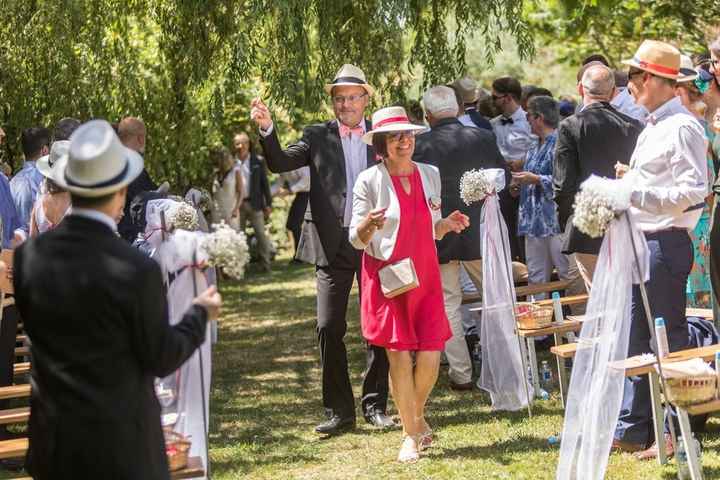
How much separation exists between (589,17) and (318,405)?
16.3 ft

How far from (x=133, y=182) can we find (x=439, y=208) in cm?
192

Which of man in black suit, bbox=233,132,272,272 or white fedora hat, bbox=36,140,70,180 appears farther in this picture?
man in black suit, bbox=233,132,272,272

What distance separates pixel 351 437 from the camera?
759 cm

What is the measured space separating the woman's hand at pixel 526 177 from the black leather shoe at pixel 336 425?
2.47m

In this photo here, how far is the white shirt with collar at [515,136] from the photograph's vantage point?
1078 cm

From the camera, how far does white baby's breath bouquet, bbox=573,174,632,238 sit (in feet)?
17.5

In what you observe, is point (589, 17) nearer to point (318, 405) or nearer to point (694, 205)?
point (318, 405)

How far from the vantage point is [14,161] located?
11.4m

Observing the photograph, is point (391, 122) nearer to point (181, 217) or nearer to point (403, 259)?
point (403, 259)

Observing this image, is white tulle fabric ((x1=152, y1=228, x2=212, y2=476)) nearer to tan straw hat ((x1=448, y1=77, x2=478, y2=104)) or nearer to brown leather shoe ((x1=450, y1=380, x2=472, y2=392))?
brown leather shoe ((x1=450, y1=380, x2=472, y2=392))

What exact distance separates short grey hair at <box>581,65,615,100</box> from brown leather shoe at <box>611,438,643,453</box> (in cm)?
219

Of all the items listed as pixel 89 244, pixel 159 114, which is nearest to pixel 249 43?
pixel 159 114

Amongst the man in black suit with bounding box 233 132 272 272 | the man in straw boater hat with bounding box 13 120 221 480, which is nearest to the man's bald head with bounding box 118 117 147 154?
the man in straw boater hat with bounding box 13 120 221 480

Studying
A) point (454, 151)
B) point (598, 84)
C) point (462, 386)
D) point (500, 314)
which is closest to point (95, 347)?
point (500, 314)
